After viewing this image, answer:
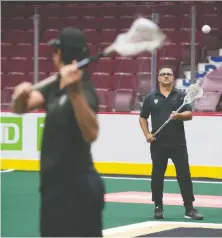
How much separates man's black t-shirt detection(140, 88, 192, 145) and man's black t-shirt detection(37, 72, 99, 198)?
5901 millimetres

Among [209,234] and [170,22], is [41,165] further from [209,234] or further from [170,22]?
[170,22]

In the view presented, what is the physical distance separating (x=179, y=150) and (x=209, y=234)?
167 cm

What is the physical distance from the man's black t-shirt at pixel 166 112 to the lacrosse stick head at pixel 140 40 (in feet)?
20.1

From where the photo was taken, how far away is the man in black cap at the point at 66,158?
505 centimetres

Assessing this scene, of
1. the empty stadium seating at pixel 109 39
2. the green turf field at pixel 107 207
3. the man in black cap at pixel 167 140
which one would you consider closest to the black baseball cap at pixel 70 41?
the green turf field at pixel 107 207

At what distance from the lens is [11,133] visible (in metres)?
16.9

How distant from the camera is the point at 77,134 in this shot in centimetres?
505

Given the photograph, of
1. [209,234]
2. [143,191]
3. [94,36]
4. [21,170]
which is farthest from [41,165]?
[94,36]

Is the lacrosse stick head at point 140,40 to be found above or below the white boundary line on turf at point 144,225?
above

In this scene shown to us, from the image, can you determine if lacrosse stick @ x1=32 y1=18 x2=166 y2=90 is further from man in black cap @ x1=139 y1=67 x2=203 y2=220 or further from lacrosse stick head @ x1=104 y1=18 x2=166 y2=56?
man in black cap @ x1=139 y1=67 x2=203 y2=220

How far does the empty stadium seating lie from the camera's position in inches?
664

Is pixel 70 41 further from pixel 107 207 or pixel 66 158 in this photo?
pixel 107 207

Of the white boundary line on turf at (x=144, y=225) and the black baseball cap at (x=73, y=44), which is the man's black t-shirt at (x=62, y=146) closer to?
the black baseball cap at (x=73, y=44)

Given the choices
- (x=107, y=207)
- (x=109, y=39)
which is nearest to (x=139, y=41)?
(x=107, y=207)
